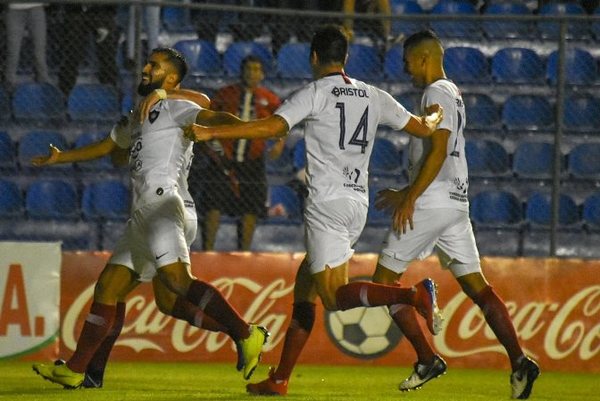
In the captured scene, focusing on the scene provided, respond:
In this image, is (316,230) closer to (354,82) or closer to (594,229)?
(354,82)

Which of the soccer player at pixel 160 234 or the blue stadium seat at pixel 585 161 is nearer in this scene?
the soccer player at pixel 160 234

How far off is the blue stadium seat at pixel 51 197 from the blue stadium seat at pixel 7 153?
0.25 meters

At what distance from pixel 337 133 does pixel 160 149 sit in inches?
44.2

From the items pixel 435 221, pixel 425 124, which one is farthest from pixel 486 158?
pixel 425 124

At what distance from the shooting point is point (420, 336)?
798cm

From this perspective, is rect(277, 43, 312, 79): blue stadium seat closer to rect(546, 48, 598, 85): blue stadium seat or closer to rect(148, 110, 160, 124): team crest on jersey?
rect(546, 48, 598, 85): blue stadium seat

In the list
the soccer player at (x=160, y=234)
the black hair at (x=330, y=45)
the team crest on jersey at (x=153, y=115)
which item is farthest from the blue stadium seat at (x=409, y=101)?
the black hair at (x=330, y=45)

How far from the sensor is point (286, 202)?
11680 mm

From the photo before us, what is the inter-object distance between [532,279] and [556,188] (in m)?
0.77

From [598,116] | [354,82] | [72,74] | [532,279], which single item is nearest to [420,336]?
[354,82]

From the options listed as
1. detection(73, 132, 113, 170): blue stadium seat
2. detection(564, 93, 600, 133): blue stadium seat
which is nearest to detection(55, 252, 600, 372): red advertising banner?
detection(73, 132, 113, 170): blue stadium seat

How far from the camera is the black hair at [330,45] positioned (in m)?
7.34

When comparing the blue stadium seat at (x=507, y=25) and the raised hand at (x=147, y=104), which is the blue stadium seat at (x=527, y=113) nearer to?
the blue stadium seat at (x=507, y=25)

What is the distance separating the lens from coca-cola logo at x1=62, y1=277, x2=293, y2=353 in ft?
34.3
